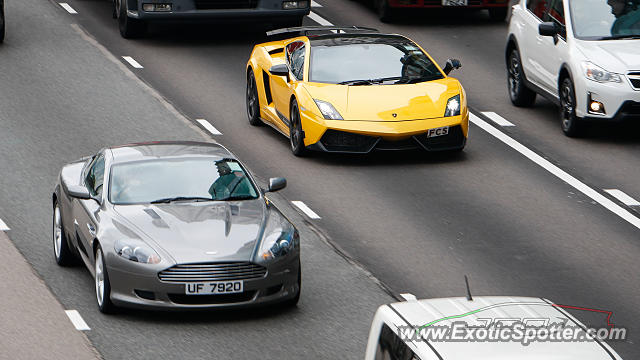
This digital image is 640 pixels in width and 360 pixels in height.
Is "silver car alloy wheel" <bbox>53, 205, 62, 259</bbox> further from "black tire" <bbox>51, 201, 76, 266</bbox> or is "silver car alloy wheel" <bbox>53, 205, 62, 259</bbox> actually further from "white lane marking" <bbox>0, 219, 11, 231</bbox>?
"white lane marking" <bbox>0, 219, 11, 231</bbox>

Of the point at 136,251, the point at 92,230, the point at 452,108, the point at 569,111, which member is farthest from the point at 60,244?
the point at 569,111

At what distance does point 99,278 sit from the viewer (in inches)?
461

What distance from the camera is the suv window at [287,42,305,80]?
1794 centimetres

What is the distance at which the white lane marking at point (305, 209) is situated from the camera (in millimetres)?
14961

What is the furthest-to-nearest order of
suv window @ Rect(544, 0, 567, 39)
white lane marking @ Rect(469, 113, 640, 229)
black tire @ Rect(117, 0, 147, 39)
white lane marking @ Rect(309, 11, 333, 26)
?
white lane marking @ Rect(309, 11, 333, 26) → black tire @ Rect(117, 0, 147, 39) → suv window @ Rect(544, 0, 567, 39) → white lane marking @ Rect(469, 113, 640, 229)

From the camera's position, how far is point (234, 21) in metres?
24.1

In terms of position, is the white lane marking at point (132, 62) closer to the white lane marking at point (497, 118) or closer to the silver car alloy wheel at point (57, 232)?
the white lane marking at point (497, 118)

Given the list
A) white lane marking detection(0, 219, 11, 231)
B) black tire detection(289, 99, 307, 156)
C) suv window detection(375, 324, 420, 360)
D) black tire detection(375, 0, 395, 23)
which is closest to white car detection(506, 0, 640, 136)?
black tire detection(289, 99, 307, 156)

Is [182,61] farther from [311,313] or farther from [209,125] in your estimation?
[311,313]

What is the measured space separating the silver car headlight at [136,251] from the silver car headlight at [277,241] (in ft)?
3.02

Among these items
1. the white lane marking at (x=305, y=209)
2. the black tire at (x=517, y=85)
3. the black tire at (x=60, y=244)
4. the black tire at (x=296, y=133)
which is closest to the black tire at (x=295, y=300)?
the black tire at (x=60, y=244)

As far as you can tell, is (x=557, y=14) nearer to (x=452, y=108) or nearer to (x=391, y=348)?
(x=452, y=108)

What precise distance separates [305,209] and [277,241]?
3636mm

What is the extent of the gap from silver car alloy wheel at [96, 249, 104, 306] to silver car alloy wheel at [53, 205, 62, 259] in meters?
1.48
